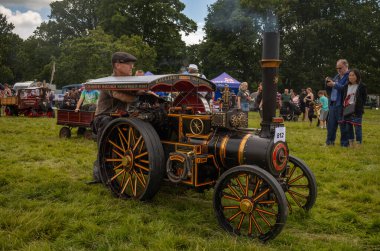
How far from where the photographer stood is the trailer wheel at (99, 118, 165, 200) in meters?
4.26

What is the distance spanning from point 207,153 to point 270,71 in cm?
110

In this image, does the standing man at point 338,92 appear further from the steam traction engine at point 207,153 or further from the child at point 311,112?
the child at point 311,112

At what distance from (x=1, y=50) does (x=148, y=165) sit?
54.7 m

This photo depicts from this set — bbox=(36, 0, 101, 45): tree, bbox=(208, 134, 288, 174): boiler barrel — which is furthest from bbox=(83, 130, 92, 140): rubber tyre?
bbox=(36, 0, 101, 45): tree

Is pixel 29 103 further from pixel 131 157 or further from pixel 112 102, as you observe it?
pixel 131 157

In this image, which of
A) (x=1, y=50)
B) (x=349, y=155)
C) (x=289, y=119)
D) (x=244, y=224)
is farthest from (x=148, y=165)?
(x=1, y=50)

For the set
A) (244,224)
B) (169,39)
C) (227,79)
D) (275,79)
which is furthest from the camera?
(169,39)

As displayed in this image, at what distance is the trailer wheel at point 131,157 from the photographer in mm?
4258

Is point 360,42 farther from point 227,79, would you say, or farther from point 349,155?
point 349,155

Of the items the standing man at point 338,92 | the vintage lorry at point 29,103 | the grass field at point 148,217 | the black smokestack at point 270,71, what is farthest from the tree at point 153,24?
the black smokestack at point 270,71

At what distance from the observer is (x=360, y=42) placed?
38156mm

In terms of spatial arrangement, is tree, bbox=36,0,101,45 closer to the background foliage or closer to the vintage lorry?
the background foliage

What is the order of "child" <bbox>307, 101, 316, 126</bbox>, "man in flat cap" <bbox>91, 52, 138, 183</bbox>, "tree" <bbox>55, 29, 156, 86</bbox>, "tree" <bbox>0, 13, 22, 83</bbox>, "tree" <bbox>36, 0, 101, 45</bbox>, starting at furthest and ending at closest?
1. "tree" <bbox>0, 13, 22, 83</bbox>
2. "tree" <bbox>36, 0, 101, 45</bbox>
3. "tree" <bbox>55, 29, 156, 86</bbox>
4. "child" <bbox>307, 101, 316, 126</bbox>
5. "man in flat cap" <bbox>91, 52, 138, 183</bbox>

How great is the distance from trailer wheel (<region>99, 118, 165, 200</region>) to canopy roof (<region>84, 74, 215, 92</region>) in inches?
15.8
